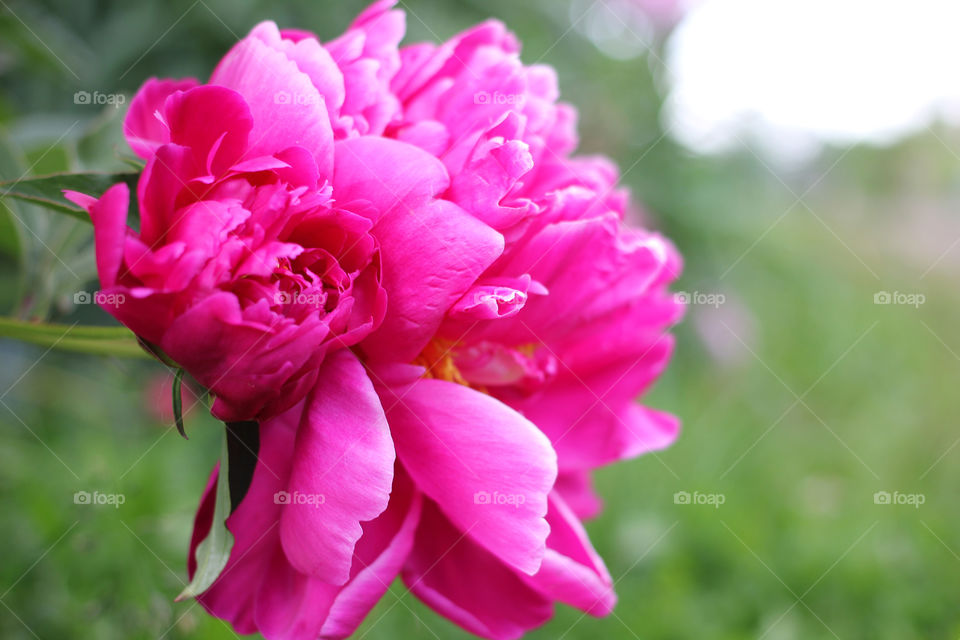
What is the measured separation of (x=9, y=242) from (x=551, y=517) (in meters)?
0.56

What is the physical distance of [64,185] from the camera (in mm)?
459

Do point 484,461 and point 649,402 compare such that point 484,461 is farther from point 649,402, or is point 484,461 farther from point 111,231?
point 649,402

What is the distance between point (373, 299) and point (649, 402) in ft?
4.75

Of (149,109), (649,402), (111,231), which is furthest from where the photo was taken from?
(649,402)

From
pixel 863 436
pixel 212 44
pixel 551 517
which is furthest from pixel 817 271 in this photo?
pixel 551 517

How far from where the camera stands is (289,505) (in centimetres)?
44

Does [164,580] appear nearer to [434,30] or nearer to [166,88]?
[166,88]

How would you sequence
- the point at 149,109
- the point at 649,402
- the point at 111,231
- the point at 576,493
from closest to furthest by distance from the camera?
the point at 111,231 < the point at 149,109 < the point at 576,493 < the point at 649,402

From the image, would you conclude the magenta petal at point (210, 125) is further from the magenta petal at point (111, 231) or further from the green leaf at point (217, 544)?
the green leaf at point (217, 544)

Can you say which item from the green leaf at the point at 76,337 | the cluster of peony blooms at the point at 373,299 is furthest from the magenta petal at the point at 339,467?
the green leaf at the point at 76,337

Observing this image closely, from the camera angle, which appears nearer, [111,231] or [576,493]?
[111,231]

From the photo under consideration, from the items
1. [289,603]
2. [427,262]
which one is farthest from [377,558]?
[427,262]

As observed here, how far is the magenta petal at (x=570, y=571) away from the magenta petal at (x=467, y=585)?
2 cm

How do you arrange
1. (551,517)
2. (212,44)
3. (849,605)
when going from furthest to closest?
(212,44) → (849,605) → (551,517)
